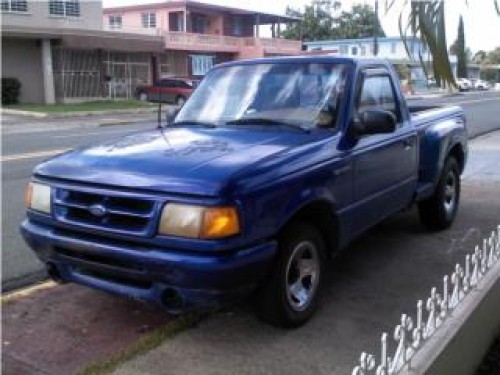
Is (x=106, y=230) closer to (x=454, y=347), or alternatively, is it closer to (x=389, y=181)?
(x=454, y=347)

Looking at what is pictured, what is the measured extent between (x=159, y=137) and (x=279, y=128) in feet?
2.73

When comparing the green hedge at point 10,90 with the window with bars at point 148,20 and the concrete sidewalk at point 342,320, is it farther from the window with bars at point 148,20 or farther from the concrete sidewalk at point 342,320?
the concrete sidewalk at point 342,320

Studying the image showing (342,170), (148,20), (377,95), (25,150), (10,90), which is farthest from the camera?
(148,20)

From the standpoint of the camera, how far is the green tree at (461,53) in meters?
2.59

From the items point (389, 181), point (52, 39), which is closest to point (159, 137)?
point (389, 181)

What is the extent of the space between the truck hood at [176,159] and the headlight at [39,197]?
3.2 inches

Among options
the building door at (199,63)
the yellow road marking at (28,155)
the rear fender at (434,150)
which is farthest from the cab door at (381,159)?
the building door at (199,63)

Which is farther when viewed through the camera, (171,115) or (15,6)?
(15,6)

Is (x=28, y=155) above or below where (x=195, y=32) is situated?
below

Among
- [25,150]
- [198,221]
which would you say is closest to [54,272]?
[198,221]

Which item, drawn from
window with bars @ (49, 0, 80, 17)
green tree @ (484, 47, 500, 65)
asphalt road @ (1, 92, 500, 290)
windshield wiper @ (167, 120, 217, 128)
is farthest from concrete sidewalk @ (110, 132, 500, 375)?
window with bars @ (49, 0, 80, 17)

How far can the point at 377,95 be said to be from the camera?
5.64m

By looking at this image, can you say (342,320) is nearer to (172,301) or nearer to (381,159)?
(172,301)

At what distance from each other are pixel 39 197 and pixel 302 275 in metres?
1.72
